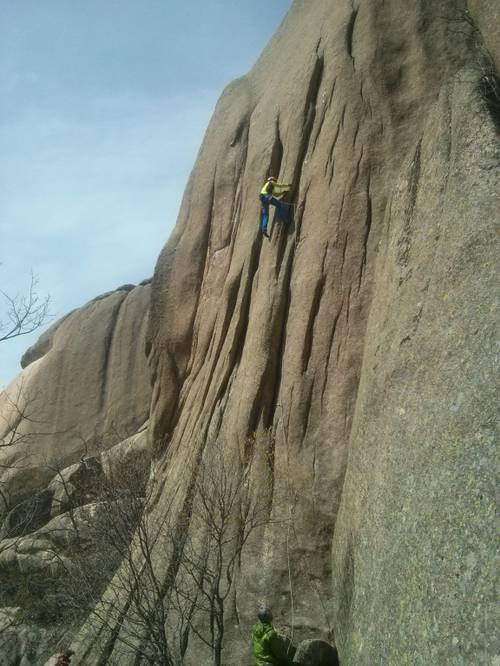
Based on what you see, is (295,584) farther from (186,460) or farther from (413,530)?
(186,460)

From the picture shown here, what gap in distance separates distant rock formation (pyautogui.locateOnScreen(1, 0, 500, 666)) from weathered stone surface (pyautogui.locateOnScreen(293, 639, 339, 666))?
0.34m

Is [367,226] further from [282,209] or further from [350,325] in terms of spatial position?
[282,209]

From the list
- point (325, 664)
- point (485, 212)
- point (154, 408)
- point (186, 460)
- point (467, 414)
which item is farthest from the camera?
point (154, 408)

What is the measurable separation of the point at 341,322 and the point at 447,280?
3647 mm

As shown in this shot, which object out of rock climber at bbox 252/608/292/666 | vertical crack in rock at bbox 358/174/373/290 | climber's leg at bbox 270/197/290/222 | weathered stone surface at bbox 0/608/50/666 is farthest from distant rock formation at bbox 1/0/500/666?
weathered stone surface at bbox 0/608/50/666

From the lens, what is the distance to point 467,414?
603cm

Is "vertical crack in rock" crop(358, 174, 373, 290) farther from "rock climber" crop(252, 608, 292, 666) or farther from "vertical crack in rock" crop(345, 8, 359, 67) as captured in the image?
"rock climber" crop(252, 608, 292, 666)

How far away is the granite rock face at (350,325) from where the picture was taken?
631cm

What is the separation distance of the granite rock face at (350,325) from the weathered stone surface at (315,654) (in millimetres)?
322

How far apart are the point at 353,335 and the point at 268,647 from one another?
4811mm

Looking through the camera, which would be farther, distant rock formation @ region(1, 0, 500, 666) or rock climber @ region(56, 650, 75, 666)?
rock climber @ region(56, 650, 75, 666)

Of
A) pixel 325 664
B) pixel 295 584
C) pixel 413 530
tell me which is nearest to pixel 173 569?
pixel 295 584

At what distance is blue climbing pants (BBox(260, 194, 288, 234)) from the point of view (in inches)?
534

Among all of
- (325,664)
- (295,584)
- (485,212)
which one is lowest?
(325,664)
